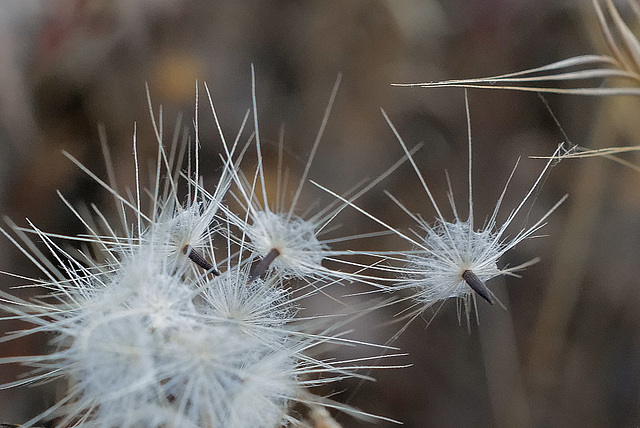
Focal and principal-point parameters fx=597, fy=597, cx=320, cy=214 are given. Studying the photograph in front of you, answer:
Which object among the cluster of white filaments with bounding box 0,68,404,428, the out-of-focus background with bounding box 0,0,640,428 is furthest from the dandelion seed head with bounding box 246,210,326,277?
the out-of-focus background with bounding box 0,0,640,428

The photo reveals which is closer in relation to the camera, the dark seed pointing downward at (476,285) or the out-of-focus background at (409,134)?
the dark seed pointing downward at (476,285)

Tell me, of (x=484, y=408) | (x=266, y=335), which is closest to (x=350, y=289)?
(x=484, y=408)

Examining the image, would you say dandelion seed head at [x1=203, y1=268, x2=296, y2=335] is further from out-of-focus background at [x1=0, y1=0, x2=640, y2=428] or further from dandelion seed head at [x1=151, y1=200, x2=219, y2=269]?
out-of-focus background at [x1=0, y1=0, x2=640, y2=428]

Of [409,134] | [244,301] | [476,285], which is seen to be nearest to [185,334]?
[244,301]

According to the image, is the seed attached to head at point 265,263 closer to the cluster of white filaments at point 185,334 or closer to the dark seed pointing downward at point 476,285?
the cluster of white filaments at point 185,334

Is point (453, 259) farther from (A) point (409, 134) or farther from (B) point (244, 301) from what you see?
(A) point (409, 134)

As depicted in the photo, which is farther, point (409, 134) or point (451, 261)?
point (409, 134)

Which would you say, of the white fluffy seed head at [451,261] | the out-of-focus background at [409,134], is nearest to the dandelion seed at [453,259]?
the white fluffy seed head at [451,261]
